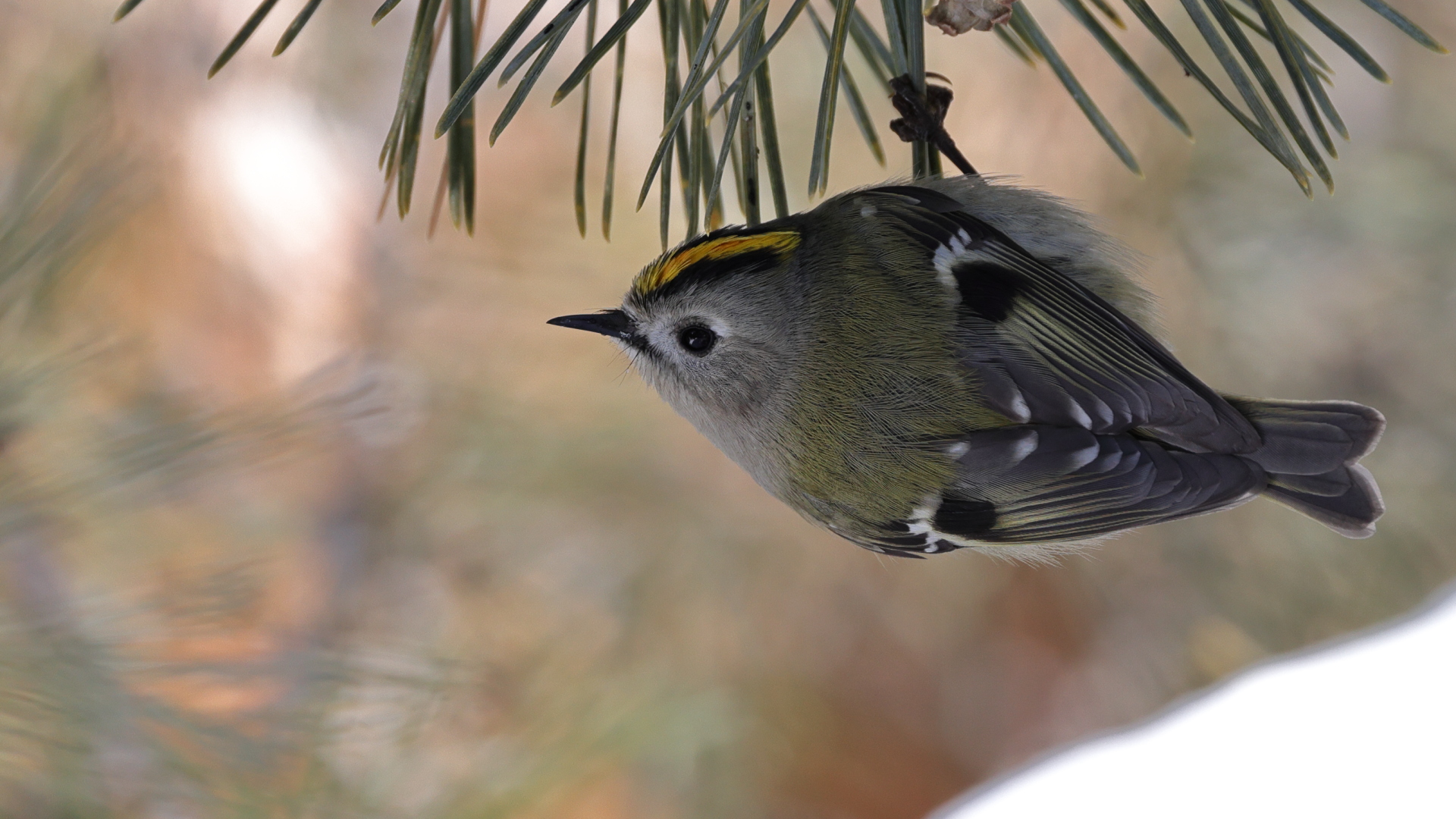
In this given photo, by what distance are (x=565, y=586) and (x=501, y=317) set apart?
46cm

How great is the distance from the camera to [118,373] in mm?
1341

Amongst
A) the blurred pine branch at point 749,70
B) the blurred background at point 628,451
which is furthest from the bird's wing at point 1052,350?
the blurred background at point 628,451

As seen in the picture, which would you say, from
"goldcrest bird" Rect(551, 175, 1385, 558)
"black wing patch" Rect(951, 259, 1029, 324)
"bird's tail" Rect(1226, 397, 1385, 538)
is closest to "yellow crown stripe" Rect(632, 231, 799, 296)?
"goldcrest bird" Rect(551, 175, 1385, 558)

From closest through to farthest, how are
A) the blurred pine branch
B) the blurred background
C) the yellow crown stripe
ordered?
1. the blurred pine branch
2. the yellow crown stripe
3. the blurred background

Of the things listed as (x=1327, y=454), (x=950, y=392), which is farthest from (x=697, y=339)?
(x=1327, y=454)

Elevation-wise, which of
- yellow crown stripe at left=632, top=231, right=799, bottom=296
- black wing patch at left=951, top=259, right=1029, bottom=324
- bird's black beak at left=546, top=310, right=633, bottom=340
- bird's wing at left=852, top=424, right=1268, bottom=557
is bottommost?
bird's wing at left=852, top=424, right=1268, bottom=557

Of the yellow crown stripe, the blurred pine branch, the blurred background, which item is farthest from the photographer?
the blurred background

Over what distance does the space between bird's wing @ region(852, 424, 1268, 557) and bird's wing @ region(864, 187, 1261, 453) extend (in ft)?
0.04

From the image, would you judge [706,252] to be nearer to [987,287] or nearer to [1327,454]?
[987,287]

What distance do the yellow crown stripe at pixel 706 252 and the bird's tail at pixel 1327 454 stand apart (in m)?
0.32

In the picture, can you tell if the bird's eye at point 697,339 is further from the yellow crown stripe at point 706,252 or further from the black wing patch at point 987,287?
the black wing patch at point 987,287

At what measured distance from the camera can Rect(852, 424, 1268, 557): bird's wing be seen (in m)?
0.64

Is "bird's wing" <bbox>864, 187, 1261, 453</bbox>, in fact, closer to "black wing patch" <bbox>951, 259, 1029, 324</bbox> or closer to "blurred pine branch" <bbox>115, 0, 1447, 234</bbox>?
"black wing patch" <bbox>951, 259, 1029, 324</bbox>

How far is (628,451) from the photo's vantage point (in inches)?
67.4
